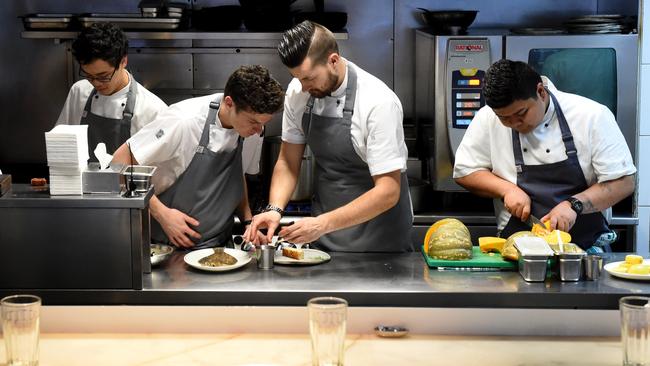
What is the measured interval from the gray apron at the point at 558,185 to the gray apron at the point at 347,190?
18.2 inches

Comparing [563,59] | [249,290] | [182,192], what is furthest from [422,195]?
[249,290]

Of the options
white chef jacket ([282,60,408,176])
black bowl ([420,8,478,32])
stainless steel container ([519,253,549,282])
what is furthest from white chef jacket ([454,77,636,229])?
black bowl ([420,8,478,32])

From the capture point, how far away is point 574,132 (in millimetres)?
3932

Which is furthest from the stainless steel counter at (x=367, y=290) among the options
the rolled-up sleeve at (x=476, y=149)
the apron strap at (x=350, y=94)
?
the rolled-up sleeve at (x=476, y=149)

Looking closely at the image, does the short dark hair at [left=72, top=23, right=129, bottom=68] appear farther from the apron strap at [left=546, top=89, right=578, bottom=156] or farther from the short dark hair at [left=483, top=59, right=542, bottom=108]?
the apron strap at [left=546, top=89, right=578, bottom=156]

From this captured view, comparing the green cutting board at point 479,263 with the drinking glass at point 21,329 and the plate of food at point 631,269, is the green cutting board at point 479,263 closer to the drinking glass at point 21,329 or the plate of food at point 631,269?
the plate of food at point 631,269

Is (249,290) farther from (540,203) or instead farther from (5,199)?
(540,203)

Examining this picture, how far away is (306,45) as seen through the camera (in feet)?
11.5

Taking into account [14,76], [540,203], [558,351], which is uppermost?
[14,76]

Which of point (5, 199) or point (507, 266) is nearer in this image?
point (5, 199)

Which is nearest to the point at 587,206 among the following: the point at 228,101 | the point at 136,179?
the point at 228,101

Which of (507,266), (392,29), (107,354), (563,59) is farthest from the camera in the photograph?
(392,29)

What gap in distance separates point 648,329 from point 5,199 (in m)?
1.93

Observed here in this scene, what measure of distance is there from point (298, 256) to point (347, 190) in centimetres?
74
